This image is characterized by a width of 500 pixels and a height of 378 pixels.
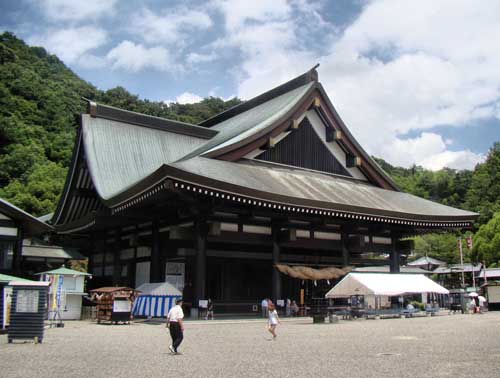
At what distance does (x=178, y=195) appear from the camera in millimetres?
21172

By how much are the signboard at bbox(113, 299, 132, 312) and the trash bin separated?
6.48 m

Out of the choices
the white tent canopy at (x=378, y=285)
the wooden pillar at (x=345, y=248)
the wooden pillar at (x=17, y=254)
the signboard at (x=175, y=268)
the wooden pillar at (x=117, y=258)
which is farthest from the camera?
the wooden pillar at (x=117, y=258)

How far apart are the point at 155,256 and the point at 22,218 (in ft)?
19.6

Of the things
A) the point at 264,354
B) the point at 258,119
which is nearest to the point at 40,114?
the point at 258,119

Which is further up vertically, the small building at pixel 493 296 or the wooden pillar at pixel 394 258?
the wooden pillar at pixel 394 258

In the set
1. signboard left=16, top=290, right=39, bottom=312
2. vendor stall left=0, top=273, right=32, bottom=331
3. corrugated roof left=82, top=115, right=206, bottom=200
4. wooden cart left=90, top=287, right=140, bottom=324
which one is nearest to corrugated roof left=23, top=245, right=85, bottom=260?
corrugated roof left=82, top=115, right=206, bottom=200

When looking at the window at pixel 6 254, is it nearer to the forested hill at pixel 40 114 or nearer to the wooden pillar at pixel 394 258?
the wooden pillar at pixel 394 258

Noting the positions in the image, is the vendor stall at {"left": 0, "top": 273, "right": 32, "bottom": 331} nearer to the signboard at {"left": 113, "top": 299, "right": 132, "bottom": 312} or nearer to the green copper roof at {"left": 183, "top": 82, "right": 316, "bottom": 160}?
the signboard at {"left": 113, "top": 299, "right": 132, "bottom": 312}

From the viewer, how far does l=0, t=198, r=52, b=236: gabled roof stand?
21.5 m

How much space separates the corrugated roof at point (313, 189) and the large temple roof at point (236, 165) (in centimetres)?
5

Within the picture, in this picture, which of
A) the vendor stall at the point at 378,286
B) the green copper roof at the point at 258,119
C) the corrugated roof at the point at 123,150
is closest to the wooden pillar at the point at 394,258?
the vendor stall at the point at 378,286

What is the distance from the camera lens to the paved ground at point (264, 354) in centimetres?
891

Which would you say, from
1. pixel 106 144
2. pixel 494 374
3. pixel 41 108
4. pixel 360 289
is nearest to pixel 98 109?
pixel 106 144

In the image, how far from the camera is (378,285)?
22219 millimetres
